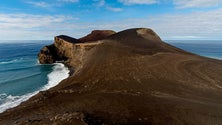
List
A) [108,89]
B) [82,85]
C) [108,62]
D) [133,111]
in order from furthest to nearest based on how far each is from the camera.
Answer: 1. [108,62]
2. [82,85]
3. [108,89]
4. [133,111]

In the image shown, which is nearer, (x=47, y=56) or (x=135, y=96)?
(x=135, y=96)

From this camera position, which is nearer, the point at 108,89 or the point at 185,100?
the point at 185,100

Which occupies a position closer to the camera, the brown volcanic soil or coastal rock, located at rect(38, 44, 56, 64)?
the brown volcanic soil

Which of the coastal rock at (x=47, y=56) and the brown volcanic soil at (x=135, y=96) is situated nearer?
the brown volcanic soil at (x=135, y=96)

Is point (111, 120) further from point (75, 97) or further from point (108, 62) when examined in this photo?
point (108, 62)

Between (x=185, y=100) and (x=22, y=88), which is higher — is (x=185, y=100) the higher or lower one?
the higher one

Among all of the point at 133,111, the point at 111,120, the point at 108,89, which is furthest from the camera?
the point at 108,89

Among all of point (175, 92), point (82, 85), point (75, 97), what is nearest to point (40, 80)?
point (82, 85)

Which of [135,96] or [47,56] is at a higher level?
[47,56]
